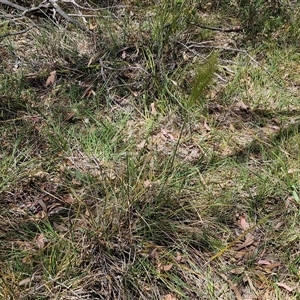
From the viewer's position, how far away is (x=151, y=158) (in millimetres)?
2898

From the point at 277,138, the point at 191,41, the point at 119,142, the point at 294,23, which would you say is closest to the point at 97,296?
the point at 119,142

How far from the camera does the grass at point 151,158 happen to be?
2346 millimetres

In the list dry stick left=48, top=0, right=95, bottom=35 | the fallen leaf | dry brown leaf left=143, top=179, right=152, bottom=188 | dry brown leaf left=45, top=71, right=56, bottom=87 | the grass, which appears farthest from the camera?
dry stick left=48, top=0, right=95, bottom=35

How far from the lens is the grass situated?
2.35 meters

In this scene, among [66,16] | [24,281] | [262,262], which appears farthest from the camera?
[66,16]

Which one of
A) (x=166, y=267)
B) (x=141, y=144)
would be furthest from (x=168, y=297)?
(x=141, y=144)

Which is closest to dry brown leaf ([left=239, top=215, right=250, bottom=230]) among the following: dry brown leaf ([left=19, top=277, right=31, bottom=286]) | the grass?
the grass

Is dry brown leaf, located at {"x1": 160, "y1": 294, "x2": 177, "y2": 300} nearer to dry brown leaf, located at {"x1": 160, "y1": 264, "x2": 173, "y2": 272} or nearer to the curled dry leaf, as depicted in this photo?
dry brown leaf, located at {"x1": 160, "y1": 264, "x2": 173, "y2": 272}

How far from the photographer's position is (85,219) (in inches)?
95.5

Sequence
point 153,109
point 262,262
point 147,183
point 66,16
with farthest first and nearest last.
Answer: point 66,16 < point 153,109 < point 147,183 < point 262,262

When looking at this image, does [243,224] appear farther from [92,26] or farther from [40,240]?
[92,26]

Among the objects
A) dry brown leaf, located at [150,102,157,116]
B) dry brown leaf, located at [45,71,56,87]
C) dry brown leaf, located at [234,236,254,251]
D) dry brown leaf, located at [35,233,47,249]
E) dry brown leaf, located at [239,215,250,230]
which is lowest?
dry brown leaf, located at [45,71,56,87]

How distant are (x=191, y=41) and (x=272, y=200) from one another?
165 centimetres

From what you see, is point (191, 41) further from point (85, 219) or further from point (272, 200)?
point (85, 219)
